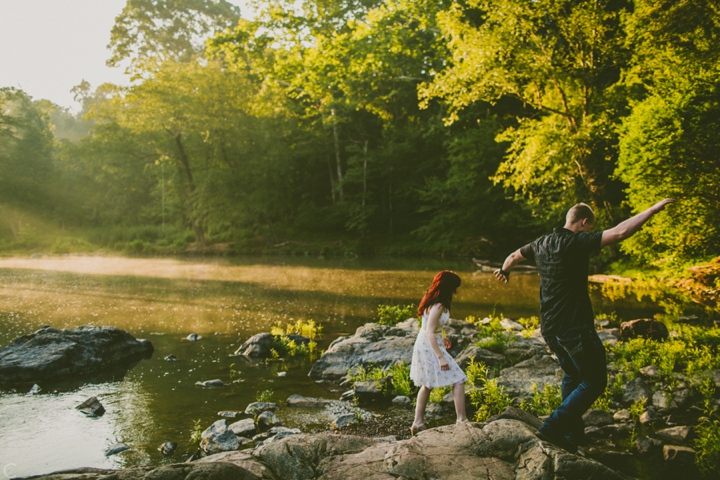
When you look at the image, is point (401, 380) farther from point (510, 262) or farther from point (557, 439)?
point (557, 439)

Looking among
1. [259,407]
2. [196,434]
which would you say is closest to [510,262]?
[259,407]

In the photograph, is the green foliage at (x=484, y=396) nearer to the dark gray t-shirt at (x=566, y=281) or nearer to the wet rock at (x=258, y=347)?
the dark gray t-shirt at (x=566, y=281)

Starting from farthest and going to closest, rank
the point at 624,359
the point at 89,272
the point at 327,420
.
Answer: the point at 89,272 → the point at 624,359 → the point at 327,420

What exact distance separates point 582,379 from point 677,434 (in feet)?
6.57

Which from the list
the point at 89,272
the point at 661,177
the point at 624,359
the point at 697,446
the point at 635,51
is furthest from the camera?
the point at 89,272

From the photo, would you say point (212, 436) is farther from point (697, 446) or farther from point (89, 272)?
point (89, 272)

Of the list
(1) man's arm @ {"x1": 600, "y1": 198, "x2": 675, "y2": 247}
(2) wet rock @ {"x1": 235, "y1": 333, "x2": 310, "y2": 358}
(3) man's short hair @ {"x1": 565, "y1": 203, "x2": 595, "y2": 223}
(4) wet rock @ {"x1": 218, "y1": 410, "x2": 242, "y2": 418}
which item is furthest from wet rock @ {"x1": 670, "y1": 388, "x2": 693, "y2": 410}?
(2) wet rock @ {"x1": 235, "y1": 333, "x2": 310, "y2": 358}

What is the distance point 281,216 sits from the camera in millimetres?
47844

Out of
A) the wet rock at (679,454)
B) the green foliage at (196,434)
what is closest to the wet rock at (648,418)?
the wet rock at (679,454)

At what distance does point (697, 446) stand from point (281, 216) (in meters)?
44.3

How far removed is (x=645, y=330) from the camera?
32.2 feet

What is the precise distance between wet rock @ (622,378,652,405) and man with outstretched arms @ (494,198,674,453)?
100 inches

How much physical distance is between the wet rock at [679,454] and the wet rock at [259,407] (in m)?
5.16

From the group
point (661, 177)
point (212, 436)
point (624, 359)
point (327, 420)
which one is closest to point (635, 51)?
point (661, 177)
